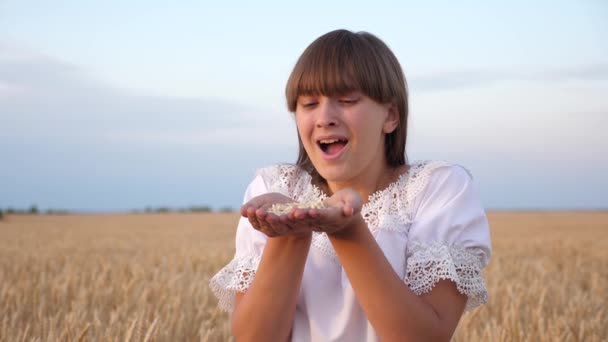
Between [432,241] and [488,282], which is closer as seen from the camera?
[432,241]

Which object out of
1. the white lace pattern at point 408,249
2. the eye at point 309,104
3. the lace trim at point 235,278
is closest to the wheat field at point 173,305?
the lace trim at point 235,278

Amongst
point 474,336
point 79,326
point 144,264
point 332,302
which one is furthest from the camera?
point 144,264

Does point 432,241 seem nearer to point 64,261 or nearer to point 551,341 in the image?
point 551,341

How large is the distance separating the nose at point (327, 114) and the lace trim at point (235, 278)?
1.64 feet

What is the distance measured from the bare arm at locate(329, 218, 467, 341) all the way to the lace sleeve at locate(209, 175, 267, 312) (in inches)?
16.3

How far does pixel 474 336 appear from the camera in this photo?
2660 mm

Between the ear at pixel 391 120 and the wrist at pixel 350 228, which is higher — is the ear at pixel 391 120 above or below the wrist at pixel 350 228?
above

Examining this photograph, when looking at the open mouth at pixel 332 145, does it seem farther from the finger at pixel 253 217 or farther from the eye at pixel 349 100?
the finger at pixel 253 217

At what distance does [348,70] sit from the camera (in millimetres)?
1895

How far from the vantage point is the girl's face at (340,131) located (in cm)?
185

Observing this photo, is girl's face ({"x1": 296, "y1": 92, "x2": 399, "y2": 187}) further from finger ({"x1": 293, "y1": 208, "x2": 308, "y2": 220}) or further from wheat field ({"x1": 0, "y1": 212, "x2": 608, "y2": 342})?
wheat field ({"x1": 0, "y1": 212, "x2": 608, "y2": 342})

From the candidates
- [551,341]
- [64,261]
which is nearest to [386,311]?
[551,341]

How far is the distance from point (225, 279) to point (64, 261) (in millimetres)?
5138

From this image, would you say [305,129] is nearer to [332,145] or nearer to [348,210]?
[332,145]
